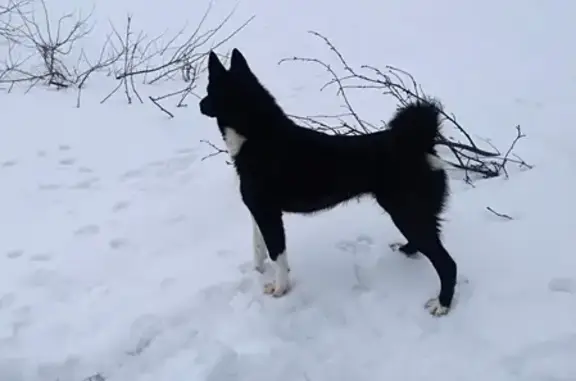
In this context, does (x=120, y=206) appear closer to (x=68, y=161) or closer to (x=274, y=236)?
(x=68, y=161)

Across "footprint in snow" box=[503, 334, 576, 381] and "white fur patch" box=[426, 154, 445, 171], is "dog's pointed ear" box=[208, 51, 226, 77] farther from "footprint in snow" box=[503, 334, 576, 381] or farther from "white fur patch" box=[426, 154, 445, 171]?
"footprint in snow" box=[503, 334, 576, 381]

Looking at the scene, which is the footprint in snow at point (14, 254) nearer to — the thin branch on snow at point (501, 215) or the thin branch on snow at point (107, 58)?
the thin branch on snow at point (107, 58)

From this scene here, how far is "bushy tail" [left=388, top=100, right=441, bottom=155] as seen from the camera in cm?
287

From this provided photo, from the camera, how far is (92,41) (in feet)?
23.1

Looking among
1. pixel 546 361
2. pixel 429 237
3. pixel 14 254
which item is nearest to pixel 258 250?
pixel 429 237

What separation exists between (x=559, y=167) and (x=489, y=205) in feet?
2.10

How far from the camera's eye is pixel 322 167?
3.00 m

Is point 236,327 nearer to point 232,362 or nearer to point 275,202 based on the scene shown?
point 232,362

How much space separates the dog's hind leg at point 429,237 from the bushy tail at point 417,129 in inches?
9.1

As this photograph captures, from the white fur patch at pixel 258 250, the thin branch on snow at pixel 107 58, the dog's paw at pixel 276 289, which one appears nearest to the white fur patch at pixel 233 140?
the white fur patch at pixel 258 250

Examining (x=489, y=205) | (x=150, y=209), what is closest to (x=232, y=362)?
(x=150, y=209)

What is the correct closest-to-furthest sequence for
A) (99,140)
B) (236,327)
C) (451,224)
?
(236,327), (451,224), (99,140)

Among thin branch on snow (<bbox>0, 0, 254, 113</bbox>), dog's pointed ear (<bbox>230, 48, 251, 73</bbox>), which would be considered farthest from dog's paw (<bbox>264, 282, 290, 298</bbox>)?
thin branch on snow (<bbox>0, 0, 254, 113</bbox>)

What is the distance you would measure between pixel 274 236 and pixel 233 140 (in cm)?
49
